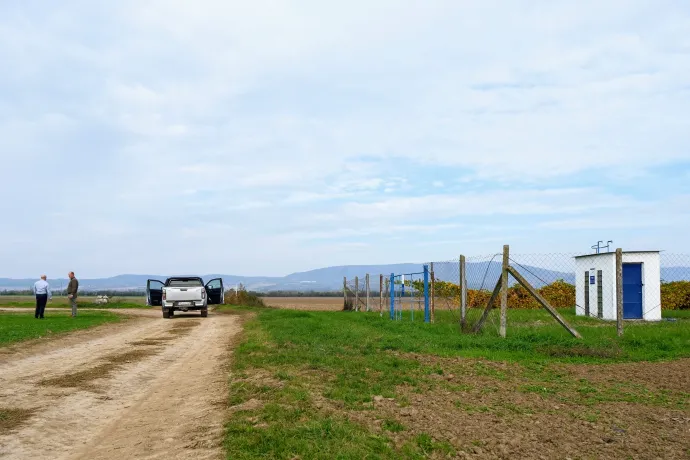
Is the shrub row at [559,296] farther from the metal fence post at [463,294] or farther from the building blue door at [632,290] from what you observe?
the metal fence post at [463,294]

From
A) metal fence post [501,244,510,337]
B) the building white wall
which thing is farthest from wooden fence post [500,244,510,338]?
the building white wall

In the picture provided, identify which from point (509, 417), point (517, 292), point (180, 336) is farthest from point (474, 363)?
point (517, 292)

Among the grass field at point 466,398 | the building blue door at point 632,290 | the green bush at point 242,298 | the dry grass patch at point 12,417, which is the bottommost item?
the green bush at point 242,298

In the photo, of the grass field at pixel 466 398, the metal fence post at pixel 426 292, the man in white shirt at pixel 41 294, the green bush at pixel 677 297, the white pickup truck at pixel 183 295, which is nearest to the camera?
the grass field at pixel 466 398

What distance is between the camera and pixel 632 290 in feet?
79.2

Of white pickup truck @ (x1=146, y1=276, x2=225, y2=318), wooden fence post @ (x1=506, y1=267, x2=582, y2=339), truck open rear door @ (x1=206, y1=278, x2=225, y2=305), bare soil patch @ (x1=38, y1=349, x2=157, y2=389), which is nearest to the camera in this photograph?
bare soil patch @ (x1=38, y1=349, x2=157, y2=389)

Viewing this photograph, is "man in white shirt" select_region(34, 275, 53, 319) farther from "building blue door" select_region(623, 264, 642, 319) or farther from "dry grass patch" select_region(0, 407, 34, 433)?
"building blue door" select_region(623, 264, 642, 319)

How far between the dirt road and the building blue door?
16.1 metres

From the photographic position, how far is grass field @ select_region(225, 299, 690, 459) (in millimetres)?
5922

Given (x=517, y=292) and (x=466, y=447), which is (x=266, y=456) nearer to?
(x=466, y=447)

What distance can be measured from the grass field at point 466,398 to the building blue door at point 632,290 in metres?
10.6

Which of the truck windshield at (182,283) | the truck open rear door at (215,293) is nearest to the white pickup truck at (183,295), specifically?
the truck windshield at (182,283)

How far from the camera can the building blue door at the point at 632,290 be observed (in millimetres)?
24016

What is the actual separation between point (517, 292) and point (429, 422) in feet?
91.4
